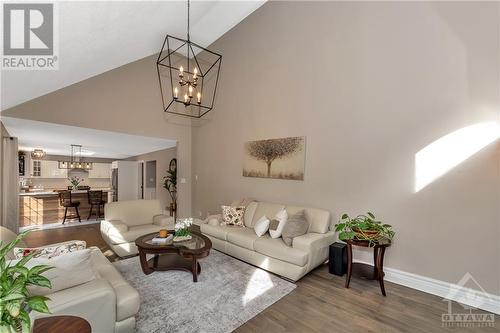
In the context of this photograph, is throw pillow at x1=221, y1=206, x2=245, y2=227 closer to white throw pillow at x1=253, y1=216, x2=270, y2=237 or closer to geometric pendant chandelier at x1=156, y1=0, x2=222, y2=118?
white throw pillow at x1=253, y1=216, x2=270, y2=237

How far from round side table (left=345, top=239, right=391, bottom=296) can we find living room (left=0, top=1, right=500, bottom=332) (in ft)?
0.09

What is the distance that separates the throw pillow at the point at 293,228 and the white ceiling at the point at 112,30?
334 centimetres

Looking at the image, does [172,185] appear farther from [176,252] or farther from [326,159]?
[326,159]

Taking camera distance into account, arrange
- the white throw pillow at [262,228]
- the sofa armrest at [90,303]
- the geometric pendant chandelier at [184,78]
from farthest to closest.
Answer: the geometric pendant chandelier at [184,78] < the white throw pillow at [262,228] < the sofa armrest at [90,303]

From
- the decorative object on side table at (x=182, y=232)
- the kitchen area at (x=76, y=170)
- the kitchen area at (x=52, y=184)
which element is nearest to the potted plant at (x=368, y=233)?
the decorative object on side table at (x=182, y=232)

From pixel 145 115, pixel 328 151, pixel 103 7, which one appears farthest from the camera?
pixel 145 115

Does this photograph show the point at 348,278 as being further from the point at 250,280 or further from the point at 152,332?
the point at 152,332

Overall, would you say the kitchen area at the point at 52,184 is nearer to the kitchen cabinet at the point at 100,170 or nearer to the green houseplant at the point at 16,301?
the kitchen cabinet at the point at 100,170

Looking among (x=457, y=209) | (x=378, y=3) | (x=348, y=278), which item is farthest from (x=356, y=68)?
(x=348, y=278)

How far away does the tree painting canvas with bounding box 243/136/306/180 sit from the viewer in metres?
4.02

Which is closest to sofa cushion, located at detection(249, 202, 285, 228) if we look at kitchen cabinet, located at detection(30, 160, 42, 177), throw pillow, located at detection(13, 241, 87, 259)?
throw pillow, located at detection(13, 241, 87, 259)

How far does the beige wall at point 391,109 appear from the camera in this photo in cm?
249

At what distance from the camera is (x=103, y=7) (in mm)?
2125

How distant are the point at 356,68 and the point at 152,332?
4144 millimetres
